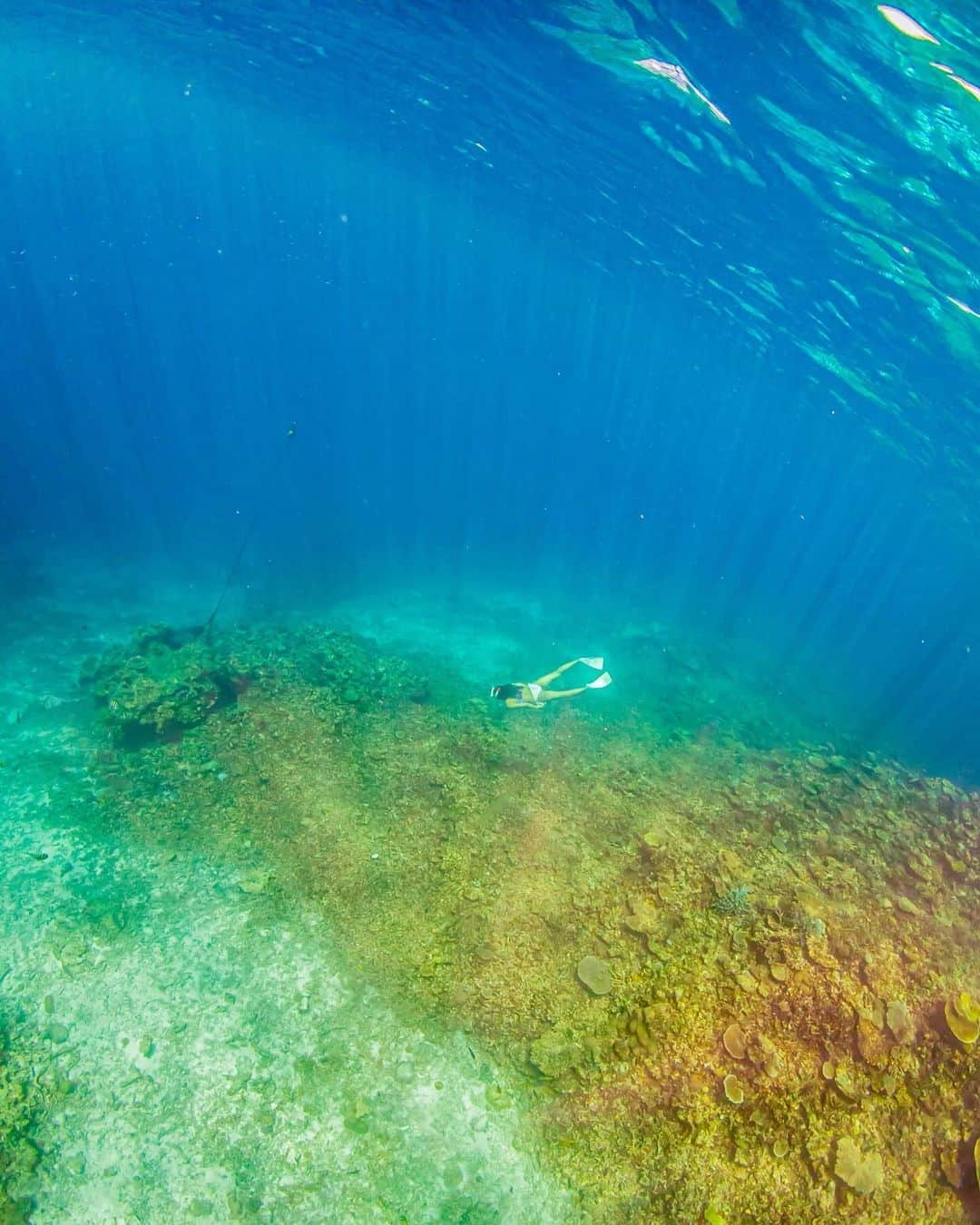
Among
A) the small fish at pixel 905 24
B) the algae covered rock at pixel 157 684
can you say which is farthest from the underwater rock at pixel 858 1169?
the small fish at pixel 905 24

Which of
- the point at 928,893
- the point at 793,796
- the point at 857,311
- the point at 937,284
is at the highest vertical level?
the point at 937,284

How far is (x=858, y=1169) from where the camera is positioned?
4531mm

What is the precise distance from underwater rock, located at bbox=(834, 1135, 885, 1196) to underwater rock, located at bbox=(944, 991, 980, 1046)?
133 centimetres

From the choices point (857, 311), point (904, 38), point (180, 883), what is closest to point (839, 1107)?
point (180, 883)

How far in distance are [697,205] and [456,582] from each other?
15.7 metres

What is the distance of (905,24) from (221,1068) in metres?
15.3

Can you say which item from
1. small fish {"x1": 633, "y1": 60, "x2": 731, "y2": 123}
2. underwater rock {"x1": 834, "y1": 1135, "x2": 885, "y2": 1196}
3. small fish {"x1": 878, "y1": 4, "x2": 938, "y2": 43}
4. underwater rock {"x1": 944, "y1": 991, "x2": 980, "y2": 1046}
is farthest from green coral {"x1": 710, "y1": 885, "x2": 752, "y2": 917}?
small fish {"x1": 633, "y1": 60, "x2": 731, "y2": 123}

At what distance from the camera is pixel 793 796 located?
358 inches

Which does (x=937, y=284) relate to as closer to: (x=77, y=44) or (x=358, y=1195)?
(x=358, y=1195)

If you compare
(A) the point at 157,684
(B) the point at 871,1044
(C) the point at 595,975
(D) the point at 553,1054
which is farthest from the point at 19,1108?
(B) the point at 871,1044

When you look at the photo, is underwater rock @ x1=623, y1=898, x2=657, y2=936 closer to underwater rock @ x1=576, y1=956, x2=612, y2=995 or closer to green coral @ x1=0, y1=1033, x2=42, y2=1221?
underwater rock @ x1=576, y1=956, x2=612, y2=995

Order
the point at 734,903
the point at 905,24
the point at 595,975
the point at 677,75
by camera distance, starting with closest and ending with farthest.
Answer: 1. the point at 595,975
2. the point at 734,903
3. the point at 905,24
4. the point at 677,75

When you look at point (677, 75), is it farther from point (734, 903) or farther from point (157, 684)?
point (157, 684)

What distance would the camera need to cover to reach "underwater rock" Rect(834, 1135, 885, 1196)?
4.47 m
